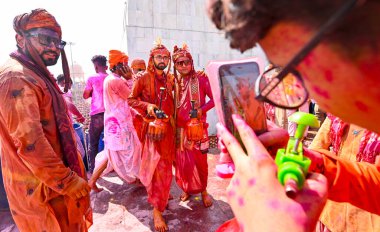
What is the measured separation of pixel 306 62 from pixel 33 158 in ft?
5.72

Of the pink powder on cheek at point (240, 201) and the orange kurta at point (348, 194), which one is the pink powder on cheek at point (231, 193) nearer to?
the pink powder on cheek at point (240, 201)

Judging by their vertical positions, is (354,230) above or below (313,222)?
below

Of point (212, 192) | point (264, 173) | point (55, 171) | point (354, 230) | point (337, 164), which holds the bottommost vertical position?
point (212, 192)

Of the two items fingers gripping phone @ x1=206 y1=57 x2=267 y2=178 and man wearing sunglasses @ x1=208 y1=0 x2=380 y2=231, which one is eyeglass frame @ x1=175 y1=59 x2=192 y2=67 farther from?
man wearing sunglasses @ x1=208 y1=0 x2=380 y2=231

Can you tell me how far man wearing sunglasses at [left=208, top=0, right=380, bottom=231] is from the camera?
1.57 ft

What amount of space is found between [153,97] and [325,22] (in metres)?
2.83

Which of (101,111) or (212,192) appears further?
(101,111)

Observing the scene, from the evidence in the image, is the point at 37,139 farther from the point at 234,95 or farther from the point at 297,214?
the point at 297,214

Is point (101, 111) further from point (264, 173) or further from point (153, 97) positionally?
point (264, 173)

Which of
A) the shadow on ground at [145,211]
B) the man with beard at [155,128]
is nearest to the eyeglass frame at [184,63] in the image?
the man with beard at [155,128]

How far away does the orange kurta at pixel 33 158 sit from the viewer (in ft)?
5.16

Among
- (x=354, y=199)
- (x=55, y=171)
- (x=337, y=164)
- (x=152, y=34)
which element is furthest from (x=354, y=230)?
(x=152, y=34)

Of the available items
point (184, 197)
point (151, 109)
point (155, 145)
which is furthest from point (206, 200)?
point (151, 109)

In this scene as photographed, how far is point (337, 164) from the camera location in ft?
3.74
